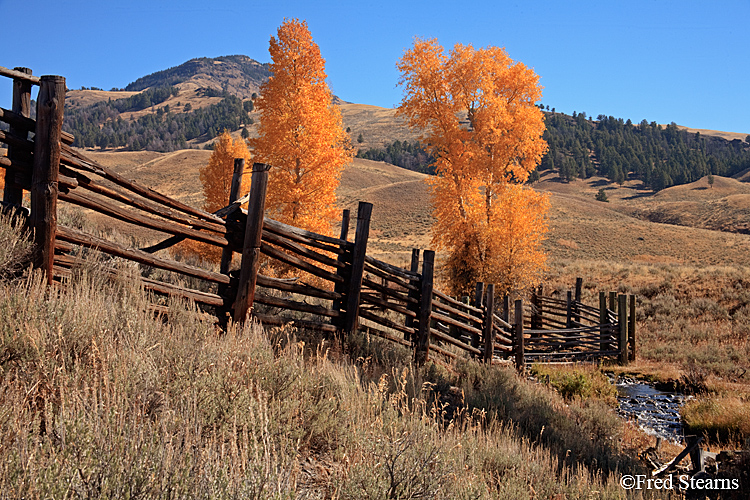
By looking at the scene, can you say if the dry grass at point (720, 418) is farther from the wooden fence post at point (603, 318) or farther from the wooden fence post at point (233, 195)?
the wooden fence post at point (233, 195)

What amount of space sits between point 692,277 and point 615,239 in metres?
28.4

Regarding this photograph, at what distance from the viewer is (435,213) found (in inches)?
688

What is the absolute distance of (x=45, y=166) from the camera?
149 inches

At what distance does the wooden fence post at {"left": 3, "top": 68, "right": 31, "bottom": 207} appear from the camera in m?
3.82

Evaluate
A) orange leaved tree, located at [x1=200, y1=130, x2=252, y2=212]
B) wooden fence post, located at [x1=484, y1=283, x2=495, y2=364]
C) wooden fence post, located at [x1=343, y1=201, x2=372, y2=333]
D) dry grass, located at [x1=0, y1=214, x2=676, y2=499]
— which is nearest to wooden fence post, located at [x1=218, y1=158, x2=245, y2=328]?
dry grass, located at [x1=0, y1=214, x2=676, y2=499]

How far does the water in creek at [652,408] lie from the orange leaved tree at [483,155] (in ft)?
21.6

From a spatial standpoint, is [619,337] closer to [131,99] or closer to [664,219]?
[664,219]

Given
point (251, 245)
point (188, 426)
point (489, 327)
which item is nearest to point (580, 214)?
point (489, 327)

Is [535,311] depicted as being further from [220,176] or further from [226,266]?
[220,176]

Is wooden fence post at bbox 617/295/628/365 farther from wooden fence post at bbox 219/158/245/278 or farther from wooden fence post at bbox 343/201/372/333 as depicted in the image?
wooden fence post at bbox 219/158/245/278

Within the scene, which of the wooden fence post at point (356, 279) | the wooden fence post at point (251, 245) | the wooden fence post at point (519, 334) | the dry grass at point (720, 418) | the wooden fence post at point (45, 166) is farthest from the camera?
the wooden fence post at point (519, 334)

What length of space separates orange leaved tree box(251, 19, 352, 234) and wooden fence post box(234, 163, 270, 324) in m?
8.32

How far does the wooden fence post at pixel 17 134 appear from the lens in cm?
382

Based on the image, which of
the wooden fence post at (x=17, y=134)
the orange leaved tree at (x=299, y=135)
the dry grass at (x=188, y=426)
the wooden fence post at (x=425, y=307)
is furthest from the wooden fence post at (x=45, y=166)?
the orange leaved tree at (x=299, y=135)
